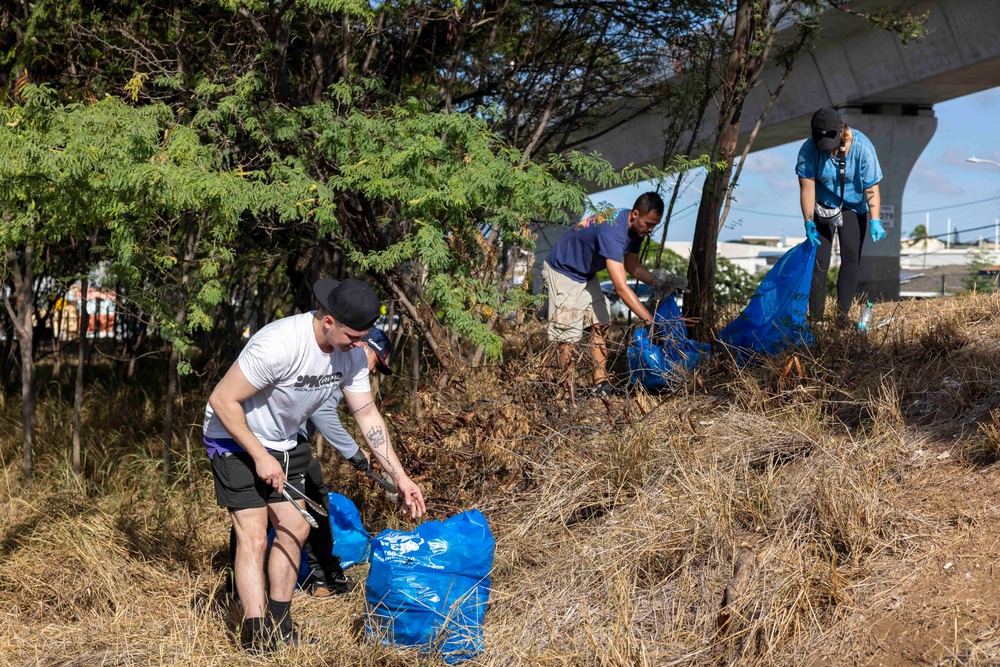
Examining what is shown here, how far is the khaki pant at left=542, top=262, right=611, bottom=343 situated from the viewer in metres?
5.93

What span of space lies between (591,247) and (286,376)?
288cm

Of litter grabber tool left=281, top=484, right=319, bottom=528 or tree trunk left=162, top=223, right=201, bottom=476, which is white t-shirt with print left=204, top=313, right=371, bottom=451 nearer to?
litter grabber tool left=281, top=484, right=319, bottom=528

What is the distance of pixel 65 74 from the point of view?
7016mm

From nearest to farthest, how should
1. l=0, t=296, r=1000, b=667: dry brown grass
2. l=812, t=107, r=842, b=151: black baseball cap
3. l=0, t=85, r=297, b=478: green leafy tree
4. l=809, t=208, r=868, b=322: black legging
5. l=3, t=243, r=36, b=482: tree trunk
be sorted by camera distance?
l=0, t=296, r=1000, b=667: dry brown grass, l=0, t=85, r=297, b=478: green leafy tree, l=812, t=107, r=842, b=151: black baseball cap, l=809, t=208, r=868, b=322: black legging, l=3, t=243, r=36, b=482: tree trunk

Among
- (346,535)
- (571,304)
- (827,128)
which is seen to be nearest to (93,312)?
(571,304)

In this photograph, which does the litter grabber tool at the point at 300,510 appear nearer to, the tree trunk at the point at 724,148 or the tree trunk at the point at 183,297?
Answer: the tree trunk at the point at 183,297

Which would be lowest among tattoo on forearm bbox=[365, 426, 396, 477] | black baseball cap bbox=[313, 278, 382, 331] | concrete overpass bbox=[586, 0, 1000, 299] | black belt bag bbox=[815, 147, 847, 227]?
tattoo on forearm bbox=[365, 426, 396, 477]

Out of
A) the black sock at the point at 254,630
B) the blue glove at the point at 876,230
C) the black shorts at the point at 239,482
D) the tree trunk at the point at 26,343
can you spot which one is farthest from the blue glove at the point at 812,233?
the tree trunk at the point at 26,343

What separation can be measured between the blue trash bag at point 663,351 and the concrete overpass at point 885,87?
4469 millimetres

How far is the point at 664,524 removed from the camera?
169 inches

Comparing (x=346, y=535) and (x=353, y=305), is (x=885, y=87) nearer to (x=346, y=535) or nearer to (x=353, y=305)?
(x=346, y=535)

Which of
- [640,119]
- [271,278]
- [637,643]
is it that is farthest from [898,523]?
[640,119]

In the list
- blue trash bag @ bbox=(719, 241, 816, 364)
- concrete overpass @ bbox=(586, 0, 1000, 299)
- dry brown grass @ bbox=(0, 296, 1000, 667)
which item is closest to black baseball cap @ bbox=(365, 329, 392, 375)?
dry brown grass @ bbox=(0, 296, 1000, 667)

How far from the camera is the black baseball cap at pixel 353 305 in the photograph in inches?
140
